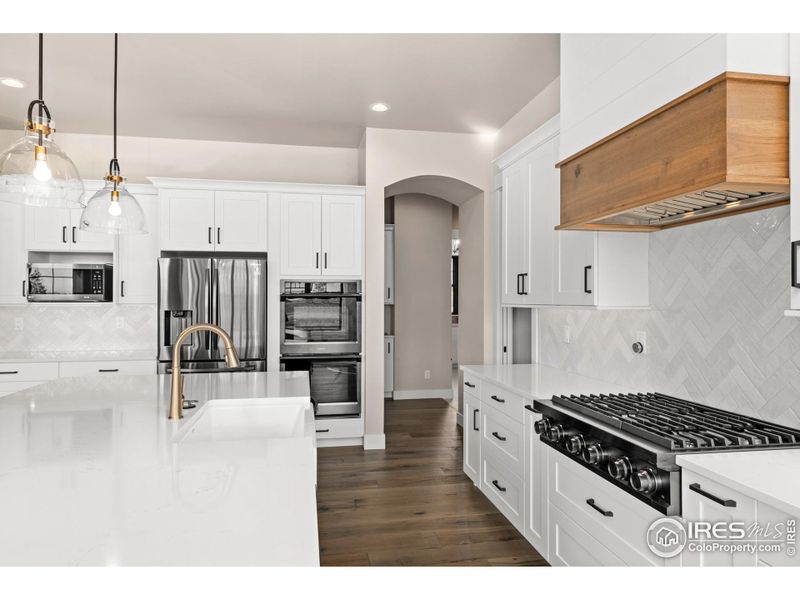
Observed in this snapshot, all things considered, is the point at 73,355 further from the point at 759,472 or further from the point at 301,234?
the point at 759,472

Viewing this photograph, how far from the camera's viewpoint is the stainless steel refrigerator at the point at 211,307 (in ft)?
13.6

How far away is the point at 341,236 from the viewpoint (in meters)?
4.56

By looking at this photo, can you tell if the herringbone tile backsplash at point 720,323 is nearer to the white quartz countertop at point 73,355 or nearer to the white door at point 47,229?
the white quartz countertop at point 73,355

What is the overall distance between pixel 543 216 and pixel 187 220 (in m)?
2.94

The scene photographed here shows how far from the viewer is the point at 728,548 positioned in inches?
54.1

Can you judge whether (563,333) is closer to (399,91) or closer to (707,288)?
(707,288)

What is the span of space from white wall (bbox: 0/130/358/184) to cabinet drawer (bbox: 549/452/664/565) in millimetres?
3801

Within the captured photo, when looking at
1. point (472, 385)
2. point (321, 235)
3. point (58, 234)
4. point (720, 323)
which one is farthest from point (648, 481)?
point (58, 234)

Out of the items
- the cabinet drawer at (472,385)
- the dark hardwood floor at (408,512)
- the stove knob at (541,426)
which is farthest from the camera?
the cabinet drawer at (472,385)

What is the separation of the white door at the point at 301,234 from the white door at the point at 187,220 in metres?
0.62

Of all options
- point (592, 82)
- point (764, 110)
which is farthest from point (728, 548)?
point (592, 82)

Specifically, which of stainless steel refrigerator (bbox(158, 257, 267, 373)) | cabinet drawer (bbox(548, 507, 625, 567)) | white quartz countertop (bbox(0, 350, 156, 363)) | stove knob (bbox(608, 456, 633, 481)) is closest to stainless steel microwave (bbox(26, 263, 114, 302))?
white quartz countertop (bbox(0, 350, 156, 363))

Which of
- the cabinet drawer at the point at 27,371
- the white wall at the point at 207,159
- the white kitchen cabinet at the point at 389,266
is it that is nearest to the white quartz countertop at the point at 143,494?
the cabinet drawer at the point at 27,371

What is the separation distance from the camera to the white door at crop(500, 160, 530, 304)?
3.51 metres
